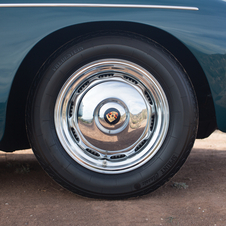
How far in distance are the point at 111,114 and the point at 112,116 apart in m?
0.02

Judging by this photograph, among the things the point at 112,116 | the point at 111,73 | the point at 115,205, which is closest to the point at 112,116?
the point at 112,116

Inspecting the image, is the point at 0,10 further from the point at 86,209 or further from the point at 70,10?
the point at 86,209

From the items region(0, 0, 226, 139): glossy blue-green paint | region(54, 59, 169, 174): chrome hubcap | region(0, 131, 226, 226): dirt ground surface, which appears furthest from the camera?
region(54, 59, 169, 174): chrome hubcap

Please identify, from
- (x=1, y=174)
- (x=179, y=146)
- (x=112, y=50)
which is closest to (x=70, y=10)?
(x=112, y=50)

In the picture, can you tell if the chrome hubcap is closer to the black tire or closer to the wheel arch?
the black tire

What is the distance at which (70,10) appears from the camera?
1.29 m

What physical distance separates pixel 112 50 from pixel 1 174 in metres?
1.46

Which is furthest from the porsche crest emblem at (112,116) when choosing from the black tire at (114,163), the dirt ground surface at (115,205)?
the dirt ground surface at (115,205)

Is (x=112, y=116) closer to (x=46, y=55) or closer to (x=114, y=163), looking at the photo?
(x=114, y=163)

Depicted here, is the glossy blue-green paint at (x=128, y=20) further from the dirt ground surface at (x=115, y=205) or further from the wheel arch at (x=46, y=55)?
the dirt ground surface at (x=115, y=205)

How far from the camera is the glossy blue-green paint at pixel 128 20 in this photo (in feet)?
4.21

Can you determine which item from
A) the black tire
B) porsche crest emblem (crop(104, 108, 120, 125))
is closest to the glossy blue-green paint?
the black tire

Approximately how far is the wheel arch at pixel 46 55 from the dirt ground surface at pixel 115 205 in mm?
366

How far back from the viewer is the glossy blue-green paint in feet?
4.21
